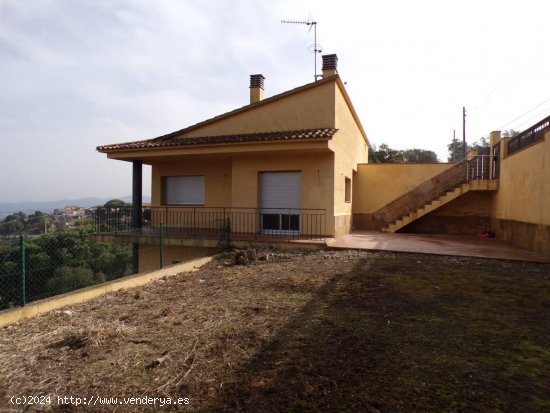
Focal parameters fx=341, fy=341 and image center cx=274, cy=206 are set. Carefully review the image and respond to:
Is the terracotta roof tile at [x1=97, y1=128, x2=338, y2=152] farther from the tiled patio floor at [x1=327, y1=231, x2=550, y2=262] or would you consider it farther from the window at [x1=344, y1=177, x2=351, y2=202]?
the window at [x1=344, y1=177, x2=351, y2=202]

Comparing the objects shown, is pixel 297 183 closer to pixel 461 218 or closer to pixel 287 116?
pixel 287 116

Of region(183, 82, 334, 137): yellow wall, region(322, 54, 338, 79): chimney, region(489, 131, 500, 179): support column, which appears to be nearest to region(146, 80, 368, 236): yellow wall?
region(183, 82, 334, 137): yellow wall

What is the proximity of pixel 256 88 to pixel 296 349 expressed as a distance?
1324 cm

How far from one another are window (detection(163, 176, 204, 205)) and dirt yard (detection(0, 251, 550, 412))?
308 inches

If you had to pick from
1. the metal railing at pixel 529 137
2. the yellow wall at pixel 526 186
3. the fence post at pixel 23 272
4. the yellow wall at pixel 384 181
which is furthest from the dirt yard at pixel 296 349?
the yellow wall at pixel 384 181

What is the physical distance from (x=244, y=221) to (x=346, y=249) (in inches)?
166

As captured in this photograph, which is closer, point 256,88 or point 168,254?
point 168,254

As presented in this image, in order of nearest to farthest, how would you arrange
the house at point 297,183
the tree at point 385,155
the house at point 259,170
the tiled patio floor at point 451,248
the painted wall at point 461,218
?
1. the tiled patio floor at point 451,248
2. the house at point 297,183
3. the house at point 259,170
4. the painted wall at point 461,218
5. the tree at point 385,155

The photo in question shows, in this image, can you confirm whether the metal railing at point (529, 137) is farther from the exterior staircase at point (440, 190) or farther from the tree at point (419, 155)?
the tree at point (419, 155)

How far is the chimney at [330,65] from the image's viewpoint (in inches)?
526

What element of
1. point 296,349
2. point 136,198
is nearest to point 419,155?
point 136,198

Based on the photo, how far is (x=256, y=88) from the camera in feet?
49.2

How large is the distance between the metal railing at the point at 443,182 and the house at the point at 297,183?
0.13ft

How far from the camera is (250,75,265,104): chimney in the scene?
14953 millimetres
